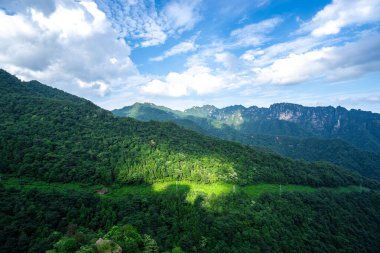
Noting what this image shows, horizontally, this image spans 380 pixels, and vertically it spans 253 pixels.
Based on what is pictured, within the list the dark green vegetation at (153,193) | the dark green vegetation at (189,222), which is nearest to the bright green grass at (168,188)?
the dark green vegetation at (153,193)

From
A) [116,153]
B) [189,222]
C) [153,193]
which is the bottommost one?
[189,222]

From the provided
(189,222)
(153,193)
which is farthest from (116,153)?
(189,222)

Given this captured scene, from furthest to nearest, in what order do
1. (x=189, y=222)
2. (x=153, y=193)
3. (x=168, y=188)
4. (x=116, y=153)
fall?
(x=116, y=153), (x=168, y=188), (x=153, y=193), (x=189, y=222)

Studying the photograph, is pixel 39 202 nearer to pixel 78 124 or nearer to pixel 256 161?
pixel 78 124

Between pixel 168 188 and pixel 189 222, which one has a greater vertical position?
pixel 168 188

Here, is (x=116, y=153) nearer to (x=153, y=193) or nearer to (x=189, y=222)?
(x=153, y=193)

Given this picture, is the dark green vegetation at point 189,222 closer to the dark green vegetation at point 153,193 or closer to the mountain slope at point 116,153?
the dark green vegetation at point 153,193

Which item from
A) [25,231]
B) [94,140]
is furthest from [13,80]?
[25,231]
